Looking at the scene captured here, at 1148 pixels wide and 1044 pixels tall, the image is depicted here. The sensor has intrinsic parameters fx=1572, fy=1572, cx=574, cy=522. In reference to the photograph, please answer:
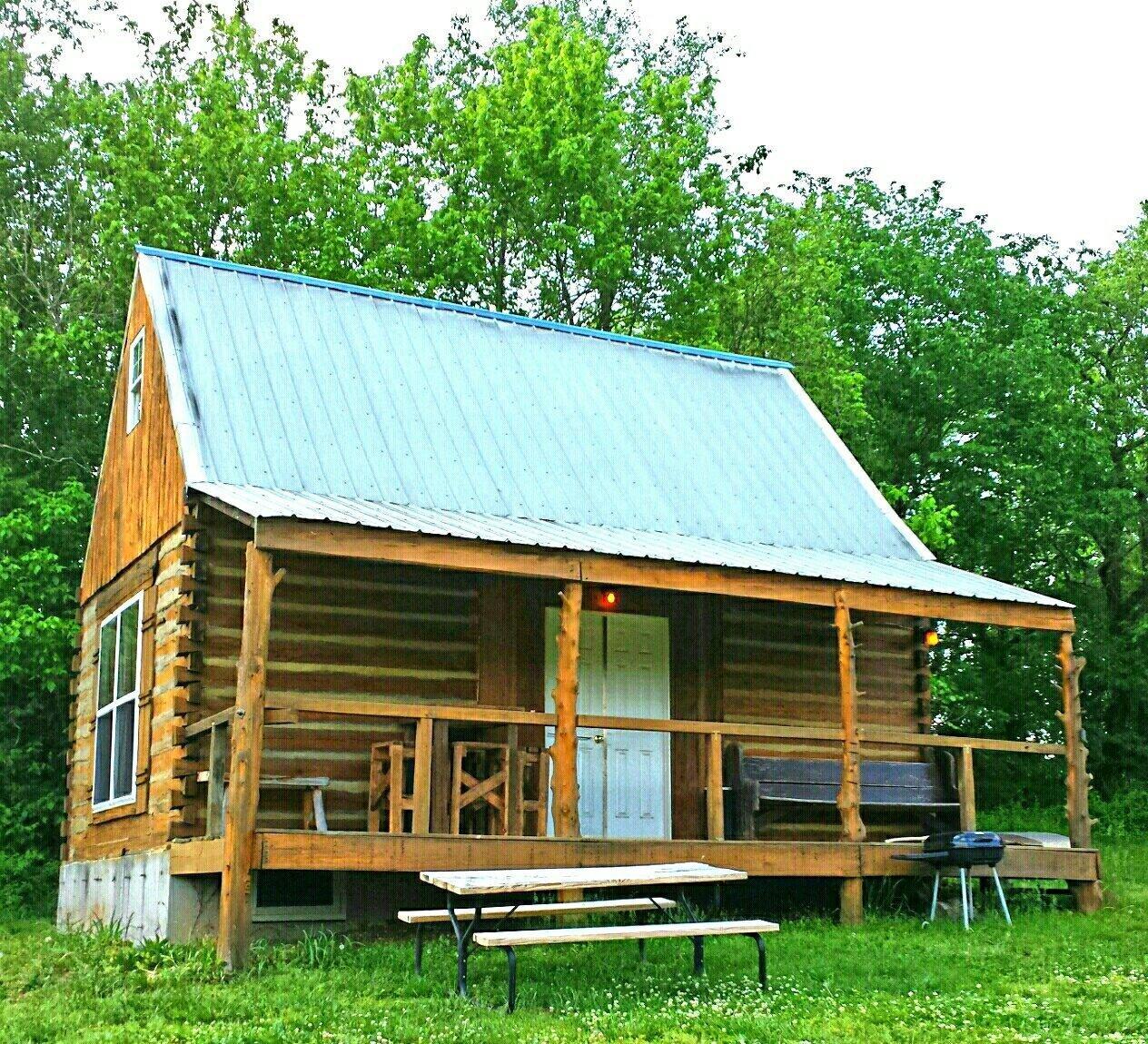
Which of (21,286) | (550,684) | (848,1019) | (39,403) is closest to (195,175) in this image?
(21,286)

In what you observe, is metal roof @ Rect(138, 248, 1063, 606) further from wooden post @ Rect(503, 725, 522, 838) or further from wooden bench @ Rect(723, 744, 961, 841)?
wooden bench @ Rect(723, 744, 961, 841)

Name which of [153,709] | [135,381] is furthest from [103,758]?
[135,381]

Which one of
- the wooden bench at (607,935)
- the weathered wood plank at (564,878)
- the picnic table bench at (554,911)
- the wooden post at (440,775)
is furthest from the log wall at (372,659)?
the wooden bench at (607,935)

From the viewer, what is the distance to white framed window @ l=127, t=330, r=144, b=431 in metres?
16.6

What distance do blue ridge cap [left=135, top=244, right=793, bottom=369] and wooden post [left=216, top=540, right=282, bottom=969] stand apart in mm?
6219

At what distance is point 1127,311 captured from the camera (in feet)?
107

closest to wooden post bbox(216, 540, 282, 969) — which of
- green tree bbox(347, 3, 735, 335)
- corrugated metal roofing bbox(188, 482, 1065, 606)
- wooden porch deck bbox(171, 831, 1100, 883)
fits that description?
wooden porch deck bbox(171, 831, 1100, 883)

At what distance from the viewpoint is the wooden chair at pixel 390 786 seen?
12570 mm

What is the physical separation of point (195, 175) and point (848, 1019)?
22.0 m

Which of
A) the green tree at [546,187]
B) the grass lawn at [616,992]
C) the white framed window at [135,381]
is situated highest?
the green tree at [546,187]

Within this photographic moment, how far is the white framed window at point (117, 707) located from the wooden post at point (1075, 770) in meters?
8.99

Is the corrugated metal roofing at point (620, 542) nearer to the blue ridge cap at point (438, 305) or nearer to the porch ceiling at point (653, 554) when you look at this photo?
the porch ceiling at point (653, 554)

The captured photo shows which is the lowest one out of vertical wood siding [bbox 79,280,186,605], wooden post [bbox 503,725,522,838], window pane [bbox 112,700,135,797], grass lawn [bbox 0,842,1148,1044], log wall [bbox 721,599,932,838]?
grass lawn [bbox 0,842,1148,1044]

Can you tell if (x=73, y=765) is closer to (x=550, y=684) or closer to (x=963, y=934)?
(x=550, y=684)
